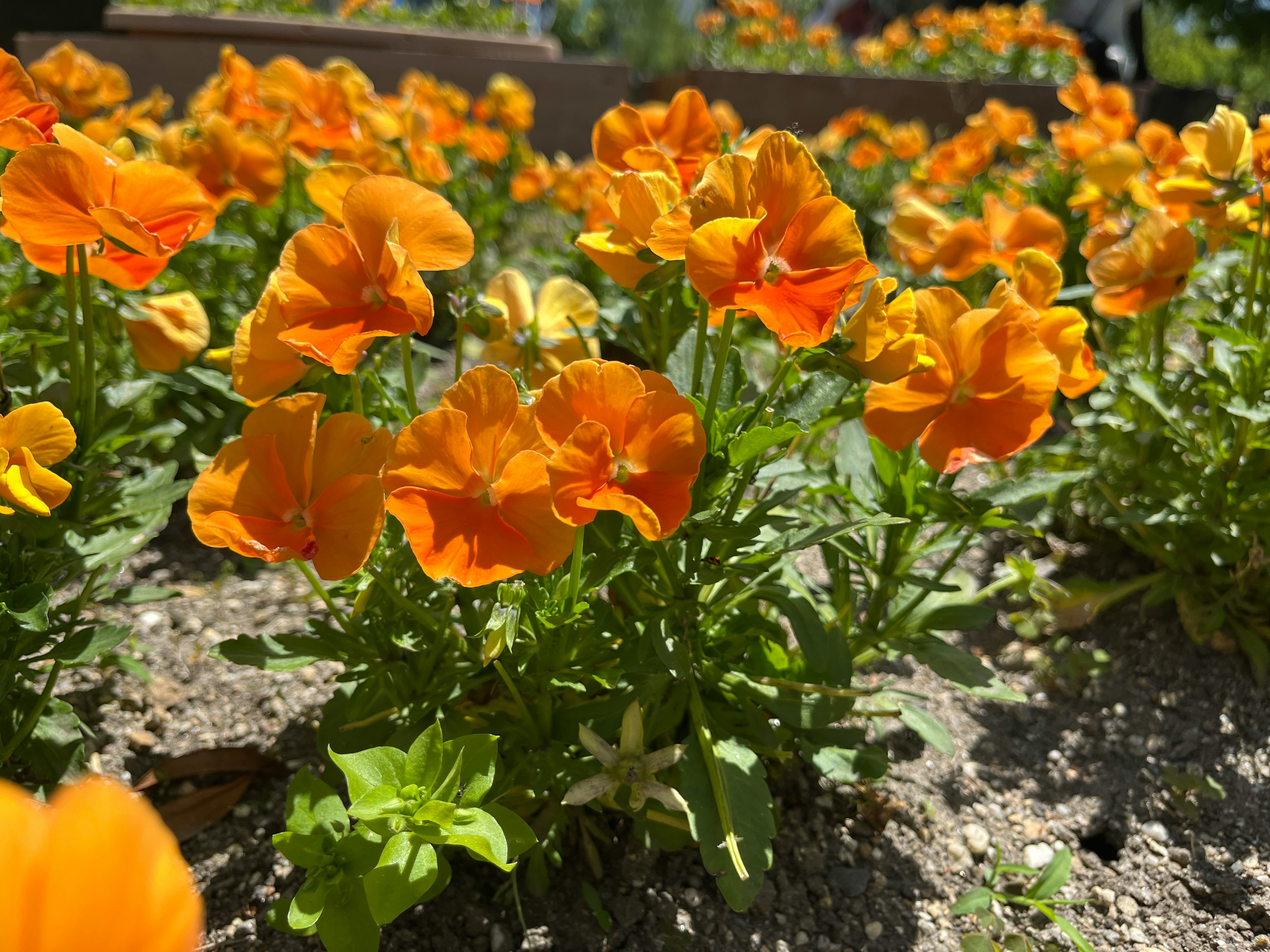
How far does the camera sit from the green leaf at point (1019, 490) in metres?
1.33

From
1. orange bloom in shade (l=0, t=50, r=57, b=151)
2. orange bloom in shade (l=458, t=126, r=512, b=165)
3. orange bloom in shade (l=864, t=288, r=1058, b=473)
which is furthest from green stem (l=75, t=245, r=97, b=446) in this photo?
orange bloom in shade (l=458, t=126, r=512, b=165)

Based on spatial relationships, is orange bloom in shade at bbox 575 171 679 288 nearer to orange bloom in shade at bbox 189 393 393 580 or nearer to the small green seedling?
orange bloom in shade at bbox 189 393 393 580

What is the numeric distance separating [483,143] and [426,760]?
111 inches

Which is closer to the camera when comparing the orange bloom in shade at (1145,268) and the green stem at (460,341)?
the green stem at (460,341)

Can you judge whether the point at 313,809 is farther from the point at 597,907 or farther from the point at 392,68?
the point at 392,68

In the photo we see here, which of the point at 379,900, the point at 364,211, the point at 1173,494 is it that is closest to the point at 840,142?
the point at 1173,494

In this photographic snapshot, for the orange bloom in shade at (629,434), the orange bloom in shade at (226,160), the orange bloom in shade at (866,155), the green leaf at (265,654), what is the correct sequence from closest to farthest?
the orange bloom in shade at (629,434)
the green leaf at (265,654)
the orange bloom in shade at (226,160)
the orange bloom in shade at (866,155)

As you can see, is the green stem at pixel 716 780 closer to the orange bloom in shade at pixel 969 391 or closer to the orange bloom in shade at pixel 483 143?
the orange bloom in shade at pixel 969 391

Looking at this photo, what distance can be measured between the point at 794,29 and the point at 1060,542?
595cm

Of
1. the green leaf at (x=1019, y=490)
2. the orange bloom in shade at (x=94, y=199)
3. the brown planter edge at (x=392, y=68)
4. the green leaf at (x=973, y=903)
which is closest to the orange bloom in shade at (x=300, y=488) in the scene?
the orange bloom in shade at (x=94, y=199)

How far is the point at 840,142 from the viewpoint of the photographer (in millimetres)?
4883

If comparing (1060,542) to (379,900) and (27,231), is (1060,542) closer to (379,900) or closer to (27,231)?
(379,900)

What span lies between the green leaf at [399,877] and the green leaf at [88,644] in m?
0.53

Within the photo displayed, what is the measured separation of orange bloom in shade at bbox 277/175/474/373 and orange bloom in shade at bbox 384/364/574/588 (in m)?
0.13
